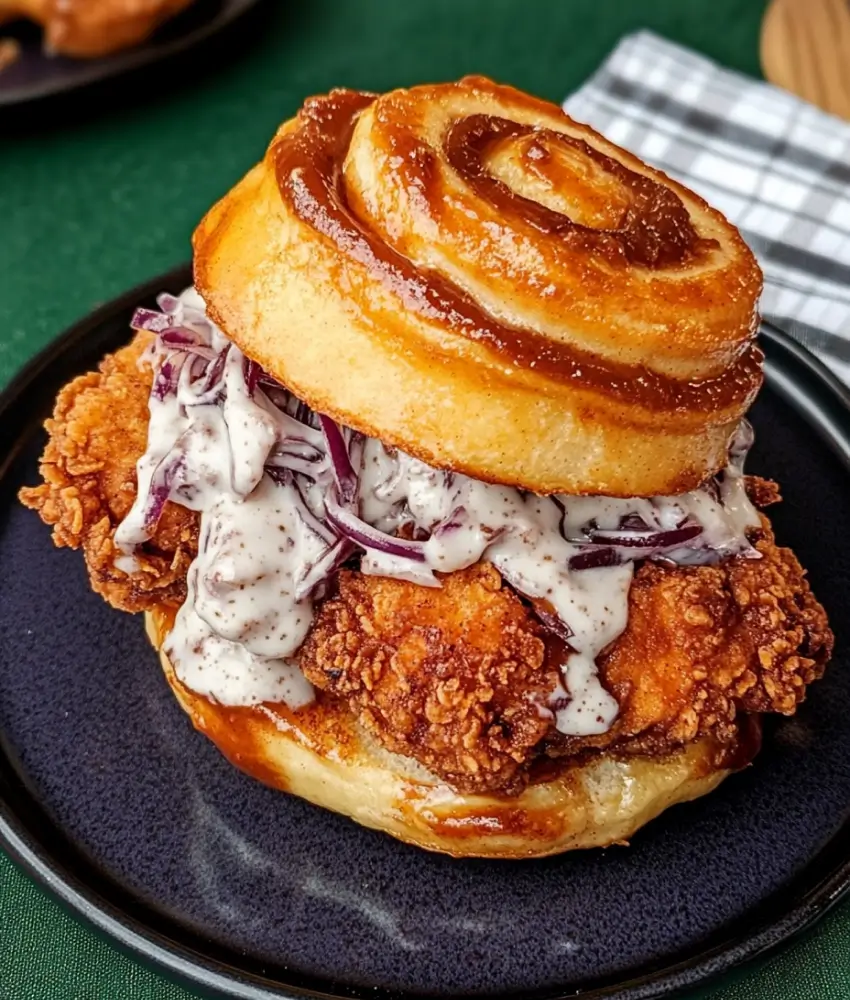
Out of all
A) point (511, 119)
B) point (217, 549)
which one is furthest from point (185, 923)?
point (511, 119)

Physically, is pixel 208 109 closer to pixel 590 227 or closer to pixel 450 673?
pixel 590 227

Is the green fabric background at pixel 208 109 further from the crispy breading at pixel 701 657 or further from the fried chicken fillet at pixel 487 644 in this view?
the crispy breading at pixel 701 657

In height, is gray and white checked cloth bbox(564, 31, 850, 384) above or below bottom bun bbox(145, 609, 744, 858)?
above

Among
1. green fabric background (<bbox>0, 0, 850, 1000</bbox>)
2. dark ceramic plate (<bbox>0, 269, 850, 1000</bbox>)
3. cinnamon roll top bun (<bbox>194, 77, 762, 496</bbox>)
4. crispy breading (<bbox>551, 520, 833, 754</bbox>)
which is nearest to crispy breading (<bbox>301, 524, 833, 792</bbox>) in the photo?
crispy breading (<bbox>551, 520, 833, 754</bbox>)

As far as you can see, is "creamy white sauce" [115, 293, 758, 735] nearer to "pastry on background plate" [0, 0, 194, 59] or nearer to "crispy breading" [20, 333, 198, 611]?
"crispy breading" [20, 333, 198, 611]

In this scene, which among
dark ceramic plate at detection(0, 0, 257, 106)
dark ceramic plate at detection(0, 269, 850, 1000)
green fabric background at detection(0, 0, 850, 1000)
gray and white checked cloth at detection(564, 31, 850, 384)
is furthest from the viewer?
dark ceramic plate at detection(0, 0, 257, 106)

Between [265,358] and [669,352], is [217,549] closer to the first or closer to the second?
[265,358]

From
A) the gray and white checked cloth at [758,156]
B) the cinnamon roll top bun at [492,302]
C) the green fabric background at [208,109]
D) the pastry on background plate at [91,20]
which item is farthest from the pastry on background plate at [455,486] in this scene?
the pastry on background plate at [91,20]
